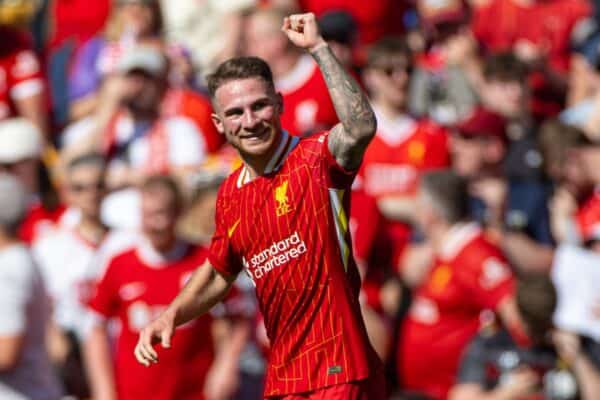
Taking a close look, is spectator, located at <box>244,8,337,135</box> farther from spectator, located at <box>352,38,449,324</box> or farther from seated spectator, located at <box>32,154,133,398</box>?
seated spectator, located at <box>32,154,133,398</box>

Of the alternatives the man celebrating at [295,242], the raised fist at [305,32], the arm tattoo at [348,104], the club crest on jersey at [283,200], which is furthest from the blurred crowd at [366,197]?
the raised fist at [305,32]

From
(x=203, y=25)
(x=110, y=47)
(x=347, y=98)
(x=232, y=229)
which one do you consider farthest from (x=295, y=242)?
(x=203, y=25)

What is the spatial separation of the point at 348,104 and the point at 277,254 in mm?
704

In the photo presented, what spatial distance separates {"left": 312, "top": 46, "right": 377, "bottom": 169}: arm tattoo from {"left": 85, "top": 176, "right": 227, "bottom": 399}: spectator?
3588mm

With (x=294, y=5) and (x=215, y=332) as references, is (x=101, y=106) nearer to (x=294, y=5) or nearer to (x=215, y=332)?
(x=294, y=5)

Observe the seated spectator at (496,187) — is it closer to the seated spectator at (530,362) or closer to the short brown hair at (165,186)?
the seated spectator at (530,362)

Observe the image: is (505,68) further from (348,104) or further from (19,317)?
(348,104)

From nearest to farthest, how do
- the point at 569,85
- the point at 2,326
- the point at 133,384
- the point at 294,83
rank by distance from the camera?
1. the point at 2,326
2. the point at 133,384
3. the point at 294,83
4. the point at 569,85

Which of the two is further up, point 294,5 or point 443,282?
point 294,5

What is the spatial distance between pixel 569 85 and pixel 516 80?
729mm

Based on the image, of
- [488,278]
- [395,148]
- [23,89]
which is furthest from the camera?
[23,89]

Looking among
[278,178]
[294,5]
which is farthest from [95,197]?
[278,178]

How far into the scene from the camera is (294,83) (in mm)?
9461

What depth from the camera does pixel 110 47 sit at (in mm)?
11445
